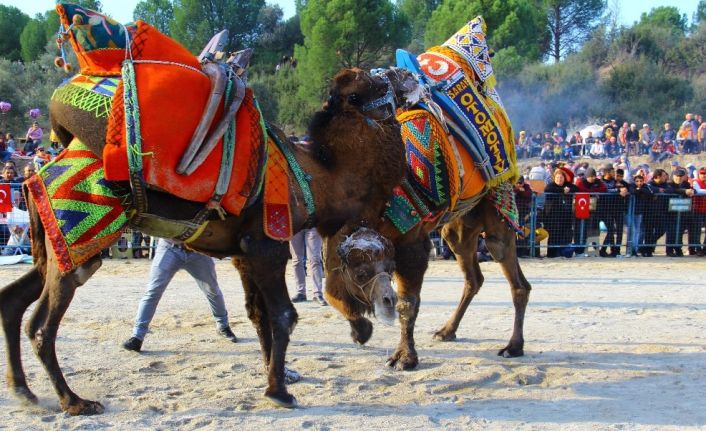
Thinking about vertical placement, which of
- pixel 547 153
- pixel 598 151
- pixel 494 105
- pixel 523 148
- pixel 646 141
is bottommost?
pixel 494 105

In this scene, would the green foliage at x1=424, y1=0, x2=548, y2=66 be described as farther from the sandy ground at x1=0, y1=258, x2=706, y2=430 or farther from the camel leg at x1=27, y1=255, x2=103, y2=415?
the camel leg at x1=27, y1=255, x2=103, y2=415

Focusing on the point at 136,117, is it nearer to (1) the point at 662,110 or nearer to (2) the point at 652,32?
(1) the point at 662,110

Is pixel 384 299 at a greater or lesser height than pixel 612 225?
lesser

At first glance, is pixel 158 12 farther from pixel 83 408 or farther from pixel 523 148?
pixel 83 408

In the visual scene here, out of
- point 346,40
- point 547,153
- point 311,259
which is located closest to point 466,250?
point 311,259

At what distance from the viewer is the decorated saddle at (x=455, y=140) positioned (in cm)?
571

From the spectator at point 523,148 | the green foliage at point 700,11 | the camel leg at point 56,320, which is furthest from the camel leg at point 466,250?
the green foliage at point 700,11

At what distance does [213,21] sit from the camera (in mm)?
46312

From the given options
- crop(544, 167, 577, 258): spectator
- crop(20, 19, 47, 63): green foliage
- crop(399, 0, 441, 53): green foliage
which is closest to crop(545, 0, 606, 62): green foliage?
crop(399, 0, 441, 53): green foliage

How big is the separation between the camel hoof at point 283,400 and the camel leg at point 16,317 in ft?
4.89

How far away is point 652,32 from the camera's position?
50188 mm

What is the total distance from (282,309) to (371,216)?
93cm

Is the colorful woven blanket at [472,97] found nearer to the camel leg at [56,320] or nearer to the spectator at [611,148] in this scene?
the camel leg at [56,320]

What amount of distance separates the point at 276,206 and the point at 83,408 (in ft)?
5.55
